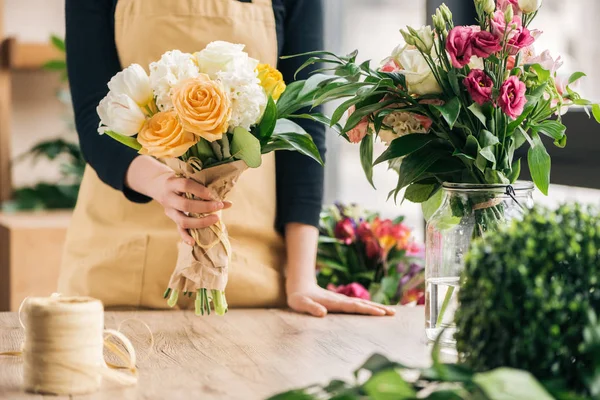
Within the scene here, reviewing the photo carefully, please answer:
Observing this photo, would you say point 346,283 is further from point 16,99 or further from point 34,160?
point 16,99

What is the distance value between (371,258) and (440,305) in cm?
83

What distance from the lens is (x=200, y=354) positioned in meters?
1.24

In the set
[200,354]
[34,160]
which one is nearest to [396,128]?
[200,354]

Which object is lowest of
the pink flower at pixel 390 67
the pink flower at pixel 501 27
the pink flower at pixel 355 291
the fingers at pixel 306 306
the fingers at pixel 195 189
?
the pink flower at pixel 355 291

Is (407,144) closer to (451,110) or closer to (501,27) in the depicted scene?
(451,110)

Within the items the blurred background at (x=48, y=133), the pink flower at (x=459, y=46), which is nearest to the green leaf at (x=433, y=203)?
the pink flower at (x=459, y=46)

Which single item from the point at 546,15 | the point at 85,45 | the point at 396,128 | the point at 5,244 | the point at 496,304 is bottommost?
the point at 5,244

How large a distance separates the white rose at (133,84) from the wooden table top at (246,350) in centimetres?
38

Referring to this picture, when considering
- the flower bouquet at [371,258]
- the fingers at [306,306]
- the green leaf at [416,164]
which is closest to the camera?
the green leaf at [416,164]

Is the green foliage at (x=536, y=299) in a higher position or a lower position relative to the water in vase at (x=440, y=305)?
higher

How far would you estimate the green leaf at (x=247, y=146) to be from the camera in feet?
4.09

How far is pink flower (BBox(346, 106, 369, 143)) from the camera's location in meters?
1.30

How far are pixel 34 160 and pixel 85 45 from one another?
7.03ft

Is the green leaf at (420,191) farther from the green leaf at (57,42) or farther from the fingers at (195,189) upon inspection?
the green leaf at (57,42)
